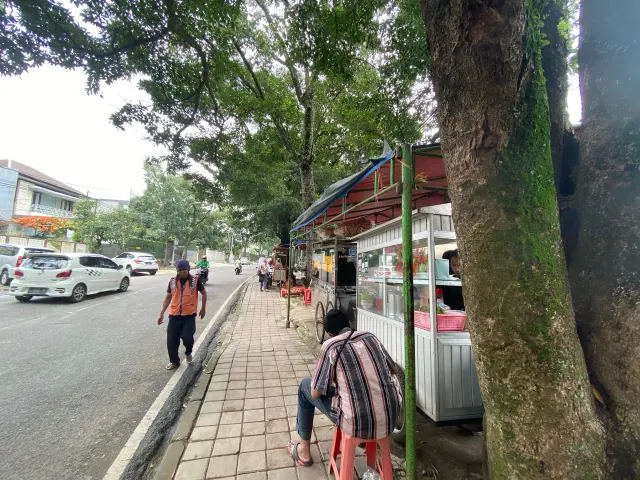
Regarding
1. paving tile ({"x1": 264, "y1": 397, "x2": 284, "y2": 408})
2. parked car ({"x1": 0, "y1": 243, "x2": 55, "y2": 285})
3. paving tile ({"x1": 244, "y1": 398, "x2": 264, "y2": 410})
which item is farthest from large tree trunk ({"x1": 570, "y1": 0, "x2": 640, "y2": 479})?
parked car ({"x1": 0, "y1": 243, "x2": 55, "y2": 285})

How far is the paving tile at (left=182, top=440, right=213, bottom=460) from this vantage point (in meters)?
2.48

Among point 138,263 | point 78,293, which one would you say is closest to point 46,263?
point 78,293

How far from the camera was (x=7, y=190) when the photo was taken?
884 inches

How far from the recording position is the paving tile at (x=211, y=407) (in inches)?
127

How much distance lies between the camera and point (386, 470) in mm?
2043

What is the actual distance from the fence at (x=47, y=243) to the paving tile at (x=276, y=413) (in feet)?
72.1

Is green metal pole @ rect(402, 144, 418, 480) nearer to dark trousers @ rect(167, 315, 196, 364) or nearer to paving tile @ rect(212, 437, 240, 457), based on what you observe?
paving tile @ rect(212, 437, 240, 457)

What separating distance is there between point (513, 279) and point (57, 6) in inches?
263

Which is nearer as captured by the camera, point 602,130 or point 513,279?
point 513,279

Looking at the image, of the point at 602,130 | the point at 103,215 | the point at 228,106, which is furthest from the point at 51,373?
the point at 103,215

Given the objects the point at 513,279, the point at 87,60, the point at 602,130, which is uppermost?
the point at 87,60

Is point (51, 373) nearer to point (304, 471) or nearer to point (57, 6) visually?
point (304, 471)

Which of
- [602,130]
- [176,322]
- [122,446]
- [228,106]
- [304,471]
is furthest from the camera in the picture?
[228,106]

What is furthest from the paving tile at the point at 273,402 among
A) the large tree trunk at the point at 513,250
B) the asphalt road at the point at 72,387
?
the large tree trunk at the point at 513,250
